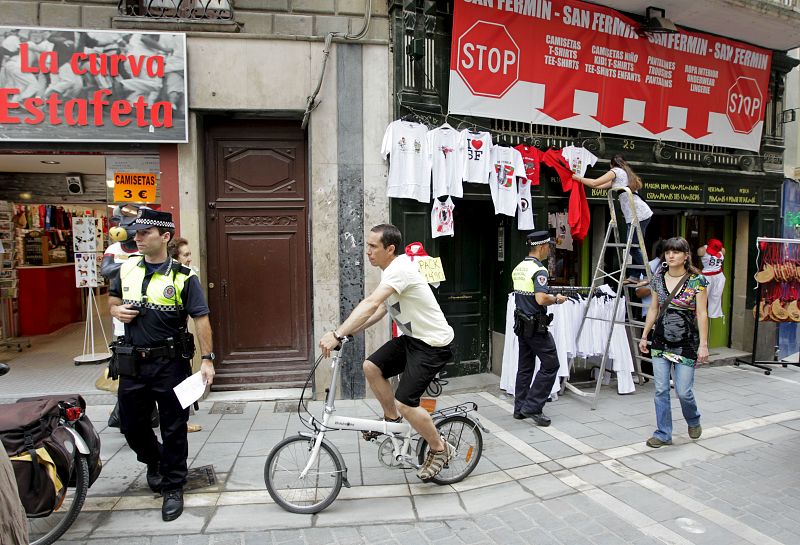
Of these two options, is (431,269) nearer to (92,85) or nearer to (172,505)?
(172,505)

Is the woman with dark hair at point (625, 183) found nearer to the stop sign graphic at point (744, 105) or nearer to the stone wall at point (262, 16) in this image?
the stone wall at point (262, 16)

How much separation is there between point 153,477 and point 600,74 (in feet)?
26.3

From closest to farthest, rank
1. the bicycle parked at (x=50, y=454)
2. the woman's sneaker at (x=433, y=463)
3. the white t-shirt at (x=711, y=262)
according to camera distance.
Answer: the bicycle parked at (x=50, y=454)
the woman's sneaker at (x=433, y=463)
the white t-shirt at (x=711, y=262)

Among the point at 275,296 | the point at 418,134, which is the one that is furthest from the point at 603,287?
the point at 275,296

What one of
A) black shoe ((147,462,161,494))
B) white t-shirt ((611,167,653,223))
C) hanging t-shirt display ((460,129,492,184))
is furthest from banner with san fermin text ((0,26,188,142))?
white t-shirt ((611,167,653,223))

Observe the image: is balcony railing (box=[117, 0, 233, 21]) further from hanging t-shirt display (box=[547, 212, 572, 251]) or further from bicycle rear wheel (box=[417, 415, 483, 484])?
bicycle rear wheel (box=[417, 415, 483, 484])

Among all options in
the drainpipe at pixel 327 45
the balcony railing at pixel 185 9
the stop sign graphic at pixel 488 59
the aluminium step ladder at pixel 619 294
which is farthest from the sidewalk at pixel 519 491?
the balcony railing at pixel 185 9

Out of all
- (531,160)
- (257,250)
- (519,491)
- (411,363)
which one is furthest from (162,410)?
(531,160)

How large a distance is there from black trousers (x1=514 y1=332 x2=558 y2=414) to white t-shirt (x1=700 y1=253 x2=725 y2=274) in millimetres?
5014

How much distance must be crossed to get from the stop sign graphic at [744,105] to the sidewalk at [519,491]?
5734 millimetres

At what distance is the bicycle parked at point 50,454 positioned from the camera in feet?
10.6

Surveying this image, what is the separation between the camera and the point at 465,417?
4363 millimetres

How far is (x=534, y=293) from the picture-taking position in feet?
19.1

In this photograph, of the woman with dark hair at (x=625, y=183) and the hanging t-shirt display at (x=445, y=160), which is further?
the woman with dark hair at (x=625, y=183)
